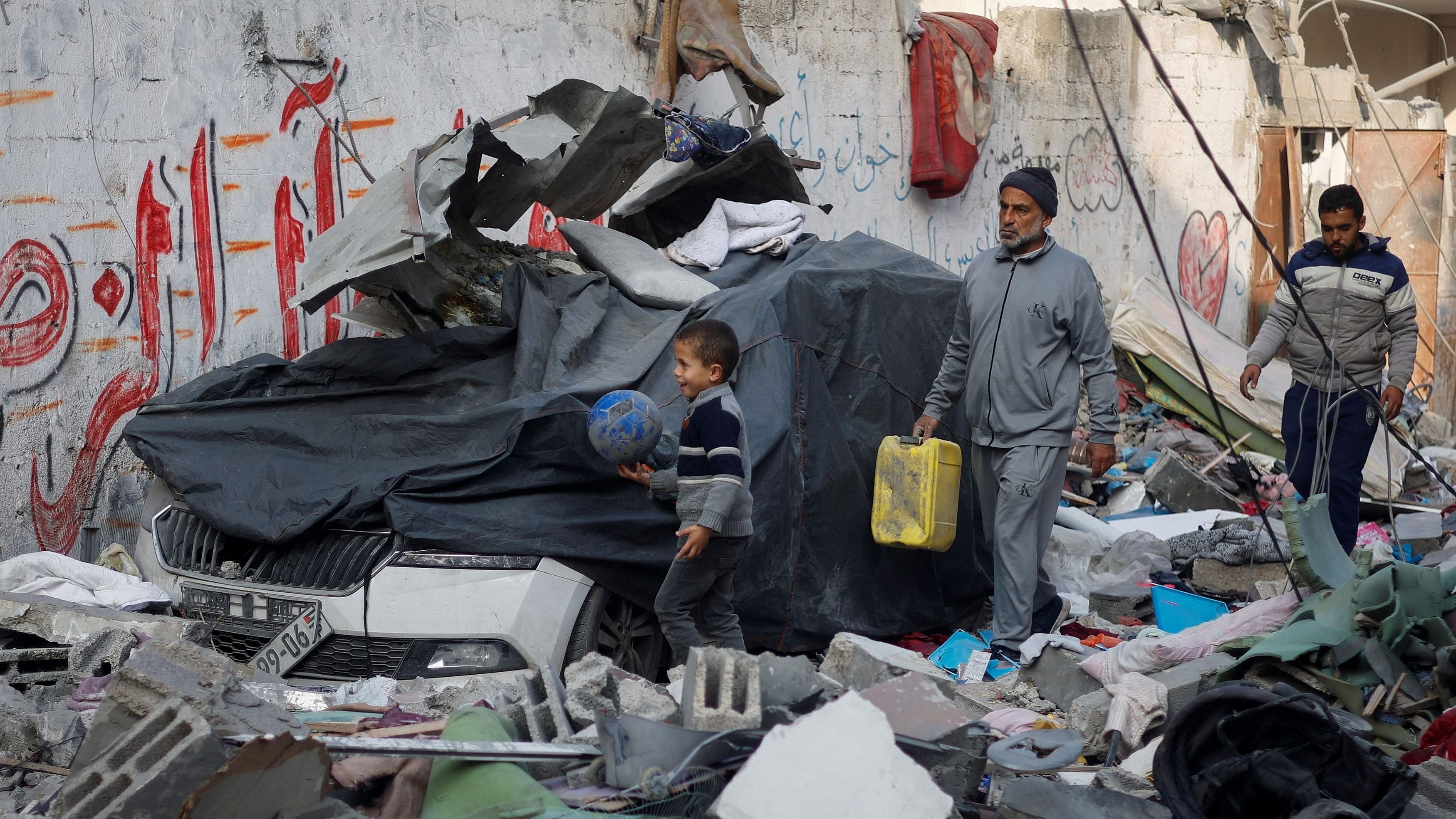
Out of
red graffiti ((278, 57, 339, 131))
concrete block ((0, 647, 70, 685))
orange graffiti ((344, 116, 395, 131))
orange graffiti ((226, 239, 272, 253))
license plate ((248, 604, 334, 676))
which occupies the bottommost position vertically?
concrete block ((0, 647, 70, 685))

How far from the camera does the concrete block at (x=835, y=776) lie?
275 cm

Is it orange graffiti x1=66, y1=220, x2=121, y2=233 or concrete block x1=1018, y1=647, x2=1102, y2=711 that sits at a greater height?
orange graffiti x1=66, y1=220, x2=121, y2=233

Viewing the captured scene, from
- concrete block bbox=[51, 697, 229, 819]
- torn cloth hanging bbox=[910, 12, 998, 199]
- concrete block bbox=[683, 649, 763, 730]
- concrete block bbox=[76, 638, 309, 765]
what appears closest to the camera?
concrete block bbox=[51, 697, 229, 819]

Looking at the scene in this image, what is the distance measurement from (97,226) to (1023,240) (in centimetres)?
408

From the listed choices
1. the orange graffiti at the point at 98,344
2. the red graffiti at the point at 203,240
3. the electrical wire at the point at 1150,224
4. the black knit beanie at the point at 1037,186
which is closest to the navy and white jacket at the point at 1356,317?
the electrical wire at the point at 1150,224

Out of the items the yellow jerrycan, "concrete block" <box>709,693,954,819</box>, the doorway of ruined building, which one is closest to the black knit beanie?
the yellow jerrycan

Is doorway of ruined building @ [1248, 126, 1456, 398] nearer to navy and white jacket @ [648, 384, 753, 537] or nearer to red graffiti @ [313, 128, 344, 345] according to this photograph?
red graffiti @ [313, 128, 344, 345]

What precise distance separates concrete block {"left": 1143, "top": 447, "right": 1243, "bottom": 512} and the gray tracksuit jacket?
338cm

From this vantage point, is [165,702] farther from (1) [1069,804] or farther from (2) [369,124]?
(2) [369,124]

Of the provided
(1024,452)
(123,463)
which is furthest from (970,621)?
(123,463)

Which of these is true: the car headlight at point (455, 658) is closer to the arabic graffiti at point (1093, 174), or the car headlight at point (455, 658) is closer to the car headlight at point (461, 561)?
the car headlight at point (461, 561)

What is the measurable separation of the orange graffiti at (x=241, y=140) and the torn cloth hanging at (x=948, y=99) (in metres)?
6.16

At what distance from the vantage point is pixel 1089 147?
1288 centimetres

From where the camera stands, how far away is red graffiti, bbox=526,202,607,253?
8422 millimetres
